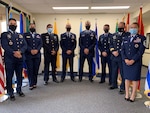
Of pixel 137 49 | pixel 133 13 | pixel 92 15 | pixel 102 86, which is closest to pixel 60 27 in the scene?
pixel 92 15

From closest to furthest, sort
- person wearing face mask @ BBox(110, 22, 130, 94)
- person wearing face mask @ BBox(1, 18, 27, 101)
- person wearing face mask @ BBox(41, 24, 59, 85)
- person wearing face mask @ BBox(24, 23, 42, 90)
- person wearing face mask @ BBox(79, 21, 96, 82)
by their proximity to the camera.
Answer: person wearing face mask @ BBox(1, 18, 27, 101) < person wearing face mask @ BBox(110, 22, 130, 94) < person wearing face mask @ BBox(24, 23, 42, 90) < person wearing face mask @ BBox(41, 24, 59, 85) < person wearing face mask @ BBox(79, 21, 96, 82)

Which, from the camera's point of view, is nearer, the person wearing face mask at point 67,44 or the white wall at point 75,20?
the person wearing face mask at point 67,44

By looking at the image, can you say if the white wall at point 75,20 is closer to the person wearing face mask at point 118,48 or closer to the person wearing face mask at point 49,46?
the person wearing face mask at point 49,46

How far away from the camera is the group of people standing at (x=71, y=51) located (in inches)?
124

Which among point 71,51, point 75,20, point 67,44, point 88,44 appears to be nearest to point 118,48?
point 88,44

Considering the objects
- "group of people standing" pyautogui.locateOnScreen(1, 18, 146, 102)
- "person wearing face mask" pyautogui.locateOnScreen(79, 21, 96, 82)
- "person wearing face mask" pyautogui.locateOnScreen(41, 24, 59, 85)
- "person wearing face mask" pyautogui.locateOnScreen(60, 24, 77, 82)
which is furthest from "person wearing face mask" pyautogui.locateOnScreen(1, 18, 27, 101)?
"person wearing face mask" pyautogui.locateOnScreen(79, 21, 96, 82)

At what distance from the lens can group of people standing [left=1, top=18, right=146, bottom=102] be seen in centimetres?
314

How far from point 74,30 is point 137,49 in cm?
407

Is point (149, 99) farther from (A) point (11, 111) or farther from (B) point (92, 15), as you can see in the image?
(B) point (92, 15)

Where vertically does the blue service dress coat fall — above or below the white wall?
below

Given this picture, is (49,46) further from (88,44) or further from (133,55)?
(133,55)

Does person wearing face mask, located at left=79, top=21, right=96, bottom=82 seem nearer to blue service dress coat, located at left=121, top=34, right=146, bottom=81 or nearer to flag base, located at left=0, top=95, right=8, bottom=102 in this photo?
blue service dress coat, located at left=121, top=34, right=146, bottom=81

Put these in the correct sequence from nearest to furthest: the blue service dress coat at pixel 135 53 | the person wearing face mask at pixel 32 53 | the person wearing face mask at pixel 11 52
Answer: the blue service dress coat at pixel 135 53
the person wearing face mask at pixel 11 52
the person wearing face mask at pixel 32 53

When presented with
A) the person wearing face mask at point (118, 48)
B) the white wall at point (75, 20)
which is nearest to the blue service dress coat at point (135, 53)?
the person wearing face mask at point (118, 48)
